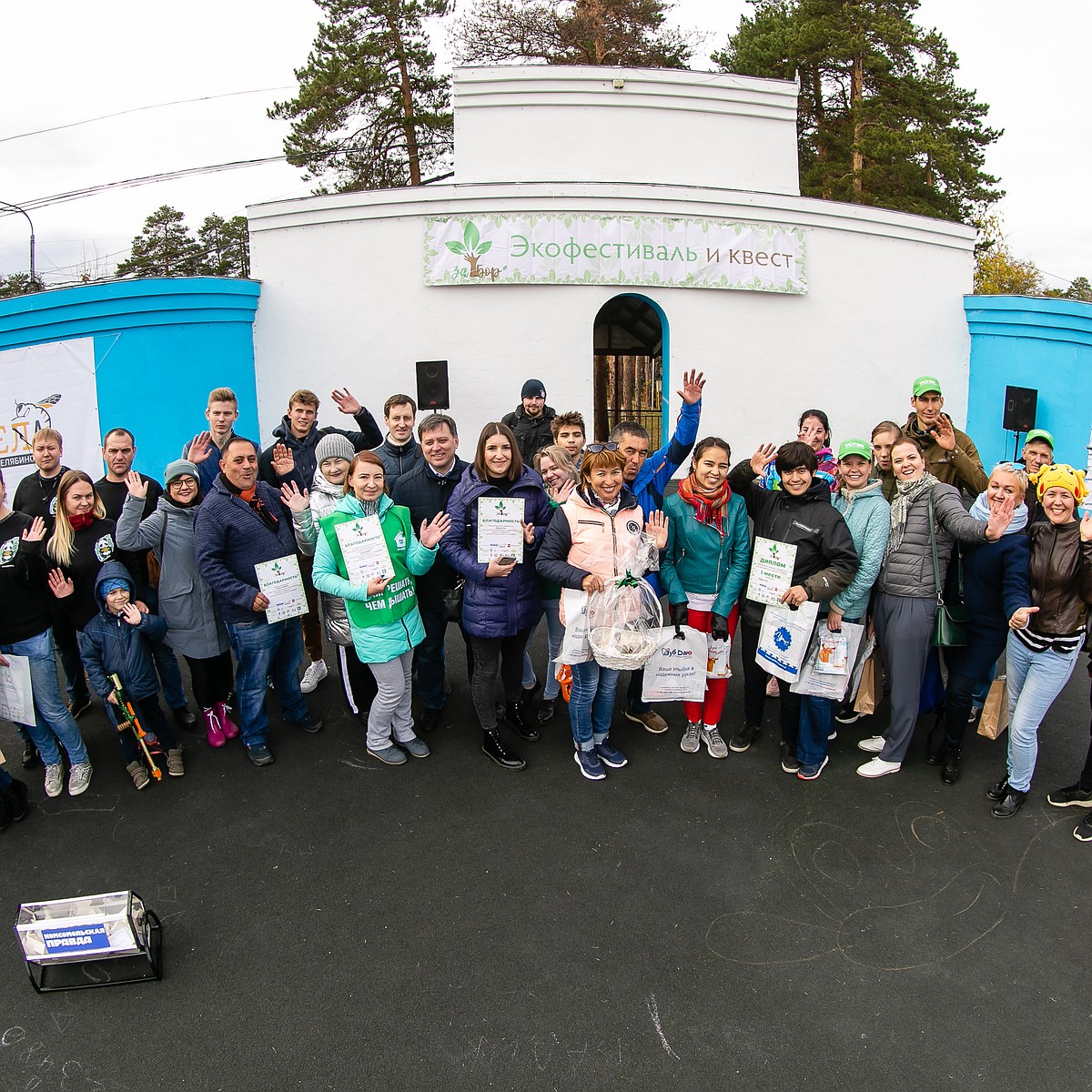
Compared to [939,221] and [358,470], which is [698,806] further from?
[939,221]

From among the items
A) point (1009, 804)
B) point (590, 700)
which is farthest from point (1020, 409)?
point (590, 700)

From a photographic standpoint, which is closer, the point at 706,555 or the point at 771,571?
the point at 771,571

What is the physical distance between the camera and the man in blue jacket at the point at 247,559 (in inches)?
157

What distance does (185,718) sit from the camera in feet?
15.7

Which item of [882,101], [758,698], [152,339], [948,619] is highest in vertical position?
[882,101]

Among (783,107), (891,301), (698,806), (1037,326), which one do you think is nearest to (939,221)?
(891,301)

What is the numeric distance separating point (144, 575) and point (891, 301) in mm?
11088

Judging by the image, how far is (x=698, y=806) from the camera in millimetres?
3809

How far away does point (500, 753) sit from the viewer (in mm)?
4227

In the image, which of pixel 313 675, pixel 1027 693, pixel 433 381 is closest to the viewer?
pixel 1027 693

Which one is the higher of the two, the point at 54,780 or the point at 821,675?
the point at 821,675

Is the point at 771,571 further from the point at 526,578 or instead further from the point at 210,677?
the point at 210,677

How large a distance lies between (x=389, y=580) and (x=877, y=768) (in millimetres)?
3082

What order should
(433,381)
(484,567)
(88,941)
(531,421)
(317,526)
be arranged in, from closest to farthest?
(88,941), (484,567), (317,526), (531,421), (433,381)
